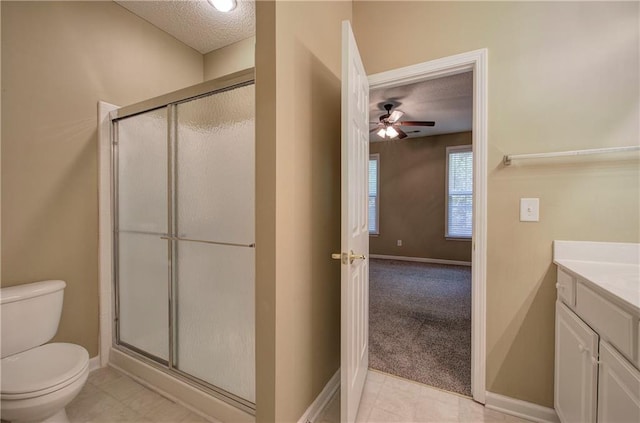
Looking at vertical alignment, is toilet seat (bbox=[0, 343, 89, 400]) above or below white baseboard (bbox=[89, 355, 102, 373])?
above

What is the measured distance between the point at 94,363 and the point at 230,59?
9.08 ft

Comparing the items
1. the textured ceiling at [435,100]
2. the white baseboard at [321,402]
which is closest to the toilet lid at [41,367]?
the white baseboard at [321,402]

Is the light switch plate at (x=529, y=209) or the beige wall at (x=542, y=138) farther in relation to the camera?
the light switch plate at (x=529, y=209)

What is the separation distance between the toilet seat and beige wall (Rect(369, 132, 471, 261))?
5150mm

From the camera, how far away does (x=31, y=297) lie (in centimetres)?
150

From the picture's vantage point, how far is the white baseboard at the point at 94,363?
1.94 m

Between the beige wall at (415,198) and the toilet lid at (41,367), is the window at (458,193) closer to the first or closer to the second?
the beige wall at (415,198)

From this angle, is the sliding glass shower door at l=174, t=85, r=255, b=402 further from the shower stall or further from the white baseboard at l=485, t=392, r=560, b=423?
the white baseboard at l=485, t=392, r=560, b=423

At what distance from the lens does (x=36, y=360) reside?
4.65ft

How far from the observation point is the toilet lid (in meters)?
1.22

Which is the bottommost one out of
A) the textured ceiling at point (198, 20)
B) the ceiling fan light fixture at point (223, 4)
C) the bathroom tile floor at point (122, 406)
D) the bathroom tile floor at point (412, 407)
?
the bathroom tile floor at point (122, 406)

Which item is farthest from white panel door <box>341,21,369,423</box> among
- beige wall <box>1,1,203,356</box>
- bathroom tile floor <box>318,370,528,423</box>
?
beige wall <box>1,1,203,356</box>

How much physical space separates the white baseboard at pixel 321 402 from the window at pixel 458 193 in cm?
432

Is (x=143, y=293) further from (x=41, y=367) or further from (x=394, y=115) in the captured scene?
(x=394, y=115)
